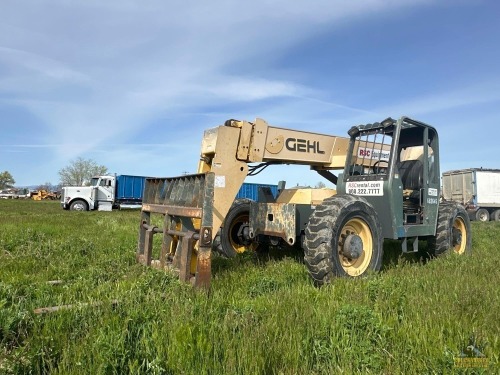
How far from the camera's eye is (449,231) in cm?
721

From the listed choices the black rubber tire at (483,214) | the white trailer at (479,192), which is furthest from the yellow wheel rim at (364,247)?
the black rubber tire at (483,214)

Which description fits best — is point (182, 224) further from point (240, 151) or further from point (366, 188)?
point (366, 188)

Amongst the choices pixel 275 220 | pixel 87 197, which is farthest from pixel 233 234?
Result: pixel 87 197

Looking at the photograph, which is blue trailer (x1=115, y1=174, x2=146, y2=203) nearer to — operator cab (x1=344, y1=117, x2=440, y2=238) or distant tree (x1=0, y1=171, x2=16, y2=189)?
operator cab (x1=344, y1=117, x2=440, y2=238)

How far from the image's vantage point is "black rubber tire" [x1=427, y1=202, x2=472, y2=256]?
716cm

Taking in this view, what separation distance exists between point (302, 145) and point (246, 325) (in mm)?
3752

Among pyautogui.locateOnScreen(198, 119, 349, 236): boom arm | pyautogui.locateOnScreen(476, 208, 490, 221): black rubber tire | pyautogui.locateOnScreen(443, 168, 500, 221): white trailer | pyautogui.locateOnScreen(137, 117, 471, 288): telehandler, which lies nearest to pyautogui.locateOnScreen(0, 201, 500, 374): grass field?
pyautogui.locateOnScreen(137, 117, 471, 288): telehandler

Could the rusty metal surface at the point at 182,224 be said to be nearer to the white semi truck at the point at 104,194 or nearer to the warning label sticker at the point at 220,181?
the warning label sticker at the point at 220,181

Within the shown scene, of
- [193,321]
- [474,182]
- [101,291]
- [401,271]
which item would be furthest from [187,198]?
[474,182]

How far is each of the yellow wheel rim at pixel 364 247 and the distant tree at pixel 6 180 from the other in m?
125

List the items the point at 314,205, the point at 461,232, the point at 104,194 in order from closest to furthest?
the point at 314,205, the point at 461,232, the point at 104,194

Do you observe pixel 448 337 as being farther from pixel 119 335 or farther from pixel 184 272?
pixel 184 272

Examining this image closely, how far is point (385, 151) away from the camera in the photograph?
7.04 meters

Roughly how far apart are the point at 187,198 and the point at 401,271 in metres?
3.39
